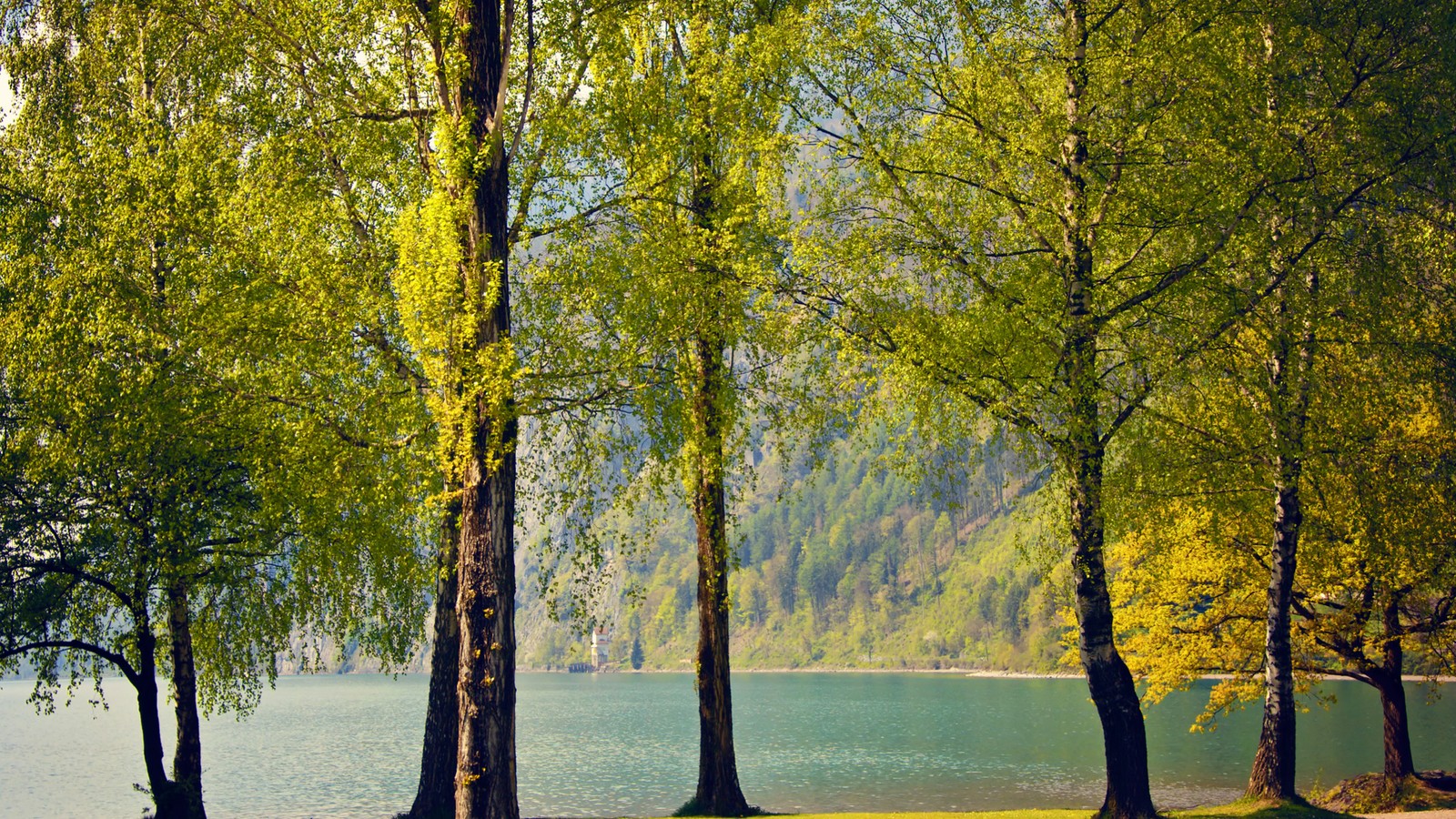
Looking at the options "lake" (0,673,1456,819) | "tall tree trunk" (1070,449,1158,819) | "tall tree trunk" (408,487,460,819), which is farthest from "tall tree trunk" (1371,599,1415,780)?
"tall tree trunk" (408,487,460,819)

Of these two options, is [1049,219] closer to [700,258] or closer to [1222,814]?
[700,258]

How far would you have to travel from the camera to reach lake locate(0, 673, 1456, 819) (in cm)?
4216

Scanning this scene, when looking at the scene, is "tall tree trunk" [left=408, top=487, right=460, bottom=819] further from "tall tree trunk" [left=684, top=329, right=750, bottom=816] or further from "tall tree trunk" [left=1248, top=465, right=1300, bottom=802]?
"tall tree trunk" [left=1248, top=465, right=1300, bottom=802]

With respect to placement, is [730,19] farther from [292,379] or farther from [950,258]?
[292,379]

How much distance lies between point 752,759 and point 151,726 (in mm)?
44358

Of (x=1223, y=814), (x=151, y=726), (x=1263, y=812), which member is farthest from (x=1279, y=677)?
(x=151, y=726)

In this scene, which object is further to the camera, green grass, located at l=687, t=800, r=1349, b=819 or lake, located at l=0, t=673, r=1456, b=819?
lake, located at l=0, t=673, r=1456, b=819

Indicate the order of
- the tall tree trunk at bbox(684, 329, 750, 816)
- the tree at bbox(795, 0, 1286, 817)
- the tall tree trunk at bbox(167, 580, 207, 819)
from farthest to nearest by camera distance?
1. the tall tree trunk at bbox(167, 580, 207, 819)
2. the tall tree trunk at bbox(684, 329, 750, 816)
3. the tree at bbox(795, 0, 1286, 817)

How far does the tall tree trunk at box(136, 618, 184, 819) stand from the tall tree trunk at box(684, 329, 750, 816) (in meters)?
10.2

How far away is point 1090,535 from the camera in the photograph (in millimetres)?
16906

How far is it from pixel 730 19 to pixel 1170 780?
38.1 meters

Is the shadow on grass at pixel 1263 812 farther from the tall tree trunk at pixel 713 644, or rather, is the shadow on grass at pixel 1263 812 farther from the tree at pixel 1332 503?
the tall tree trunk at pixel 713 644

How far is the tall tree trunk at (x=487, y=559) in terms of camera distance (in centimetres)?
1364

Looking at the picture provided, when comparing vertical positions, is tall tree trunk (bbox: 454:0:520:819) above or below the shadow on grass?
above
